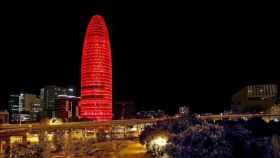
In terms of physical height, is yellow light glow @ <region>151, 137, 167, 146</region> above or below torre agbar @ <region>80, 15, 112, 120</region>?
below

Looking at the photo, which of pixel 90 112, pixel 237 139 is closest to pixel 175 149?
pixel 237 139

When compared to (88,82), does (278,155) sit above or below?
below

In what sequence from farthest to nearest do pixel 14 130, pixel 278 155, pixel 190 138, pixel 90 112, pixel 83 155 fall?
pixel 90 112
pixel 14 130
pixel 83 155
pixel 190 138
pixel 278 155

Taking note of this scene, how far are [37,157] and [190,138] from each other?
89.8 feet

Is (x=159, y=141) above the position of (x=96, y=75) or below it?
below

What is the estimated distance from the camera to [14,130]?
61406 millimetres

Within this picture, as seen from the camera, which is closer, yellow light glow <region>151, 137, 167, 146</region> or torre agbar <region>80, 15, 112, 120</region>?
yellow light glow <region>151, 137, 167, 146</region>

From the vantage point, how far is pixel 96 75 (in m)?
153

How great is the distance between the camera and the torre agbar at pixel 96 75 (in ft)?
488

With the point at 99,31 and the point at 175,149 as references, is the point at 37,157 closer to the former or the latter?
the point at 175,149

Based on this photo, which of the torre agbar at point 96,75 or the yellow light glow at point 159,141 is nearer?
the yellow light glow at point 159,141

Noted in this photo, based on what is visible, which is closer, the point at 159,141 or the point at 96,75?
the point at 159,141

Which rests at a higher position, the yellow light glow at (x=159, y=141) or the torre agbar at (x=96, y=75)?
the torre agbar at (x=96, y=75)

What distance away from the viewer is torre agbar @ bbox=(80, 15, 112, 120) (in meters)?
149
